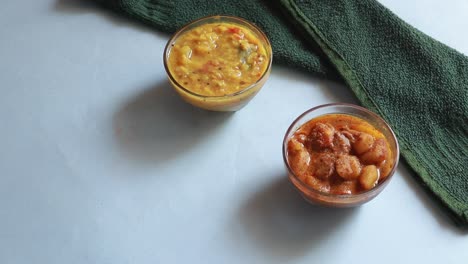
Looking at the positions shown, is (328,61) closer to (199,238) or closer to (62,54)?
(199,238)

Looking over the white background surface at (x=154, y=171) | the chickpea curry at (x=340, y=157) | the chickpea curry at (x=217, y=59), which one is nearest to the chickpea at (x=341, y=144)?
the chickpea curry at (x=340, y=157)

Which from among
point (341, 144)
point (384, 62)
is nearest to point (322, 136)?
point (341, 144)

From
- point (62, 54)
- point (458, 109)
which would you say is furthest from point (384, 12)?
point (62, 54)

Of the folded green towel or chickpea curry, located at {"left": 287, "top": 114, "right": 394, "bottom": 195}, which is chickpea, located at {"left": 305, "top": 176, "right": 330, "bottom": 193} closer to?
chickpea curry, located at {"left": 287, "top": 114, "right": 394, "bottom": 195}

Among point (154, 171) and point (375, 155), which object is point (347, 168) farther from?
point (154, 171)

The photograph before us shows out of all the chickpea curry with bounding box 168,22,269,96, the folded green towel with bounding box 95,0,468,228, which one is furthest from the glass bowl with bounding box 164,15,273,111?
the folded green towel with bounding box 95,0,468,228

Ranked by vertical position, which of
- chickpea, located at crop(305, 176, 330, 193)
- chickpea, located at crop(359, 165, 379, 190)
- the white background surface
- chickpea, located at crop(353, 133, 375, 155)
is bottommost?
the white background surface

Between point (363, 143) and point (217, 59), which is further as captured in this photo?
point (217, 59)
